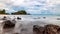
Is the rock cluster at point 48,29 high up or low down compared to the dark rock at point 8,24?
down

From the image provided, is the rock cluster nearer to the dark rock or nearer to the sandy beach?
the sandy beach

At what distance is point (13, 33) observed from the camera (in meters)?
1.59

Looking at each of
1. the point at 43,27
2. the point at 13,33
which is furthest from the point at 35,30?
the point at 13,33

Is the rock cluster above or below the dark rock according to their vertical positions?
below

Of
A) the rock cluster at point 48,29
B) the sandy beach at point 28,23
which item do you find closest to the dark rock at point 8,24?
the sandy beach at point 28,23

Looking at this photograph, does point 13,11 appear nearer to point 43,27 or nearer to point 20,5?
point 20,5

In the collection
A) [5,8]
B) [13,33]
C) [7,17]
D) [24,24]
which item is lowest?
[13,33]

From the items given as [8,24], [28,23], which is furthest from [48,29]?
[8,24]

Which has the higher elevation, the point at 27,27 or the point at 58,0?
the point at 58,0

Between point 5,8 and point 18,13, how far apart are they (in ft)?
0.65

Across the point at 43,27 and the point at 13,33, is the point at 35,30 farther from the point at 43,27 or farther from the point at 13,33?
the point at 13,33

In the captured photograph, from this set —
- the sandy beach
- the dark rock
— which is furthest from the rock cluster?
the dark rock

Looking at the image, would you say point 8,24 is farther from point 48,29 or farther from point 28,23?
point 48,29

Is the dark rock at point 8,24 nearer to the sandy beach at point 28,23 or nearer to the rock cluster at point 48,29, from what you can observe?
the sandy beach at point 28,23
